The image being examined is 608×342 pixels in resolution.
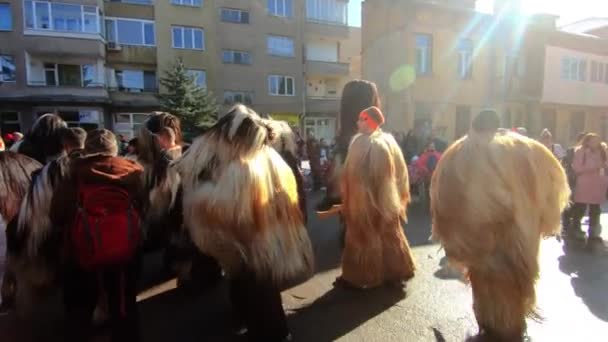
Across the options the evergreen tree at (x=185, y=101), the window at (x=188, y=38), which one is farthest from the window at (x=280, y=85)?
the evergreen tree at (x=185, y=101)

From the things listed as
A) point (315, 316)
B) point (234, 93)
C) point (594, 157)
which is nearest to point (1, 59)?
point (234, 93)

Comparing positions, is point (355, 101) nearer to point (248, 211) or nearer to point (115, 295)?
point (248, 211)

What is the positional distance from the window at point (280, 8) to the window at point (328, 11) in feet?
5.01

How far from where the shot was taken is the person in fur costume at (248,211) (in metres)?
2.57

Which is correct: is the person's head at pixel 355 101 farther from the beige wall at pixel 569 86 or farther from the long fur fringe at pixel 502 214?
the beige wall at pixel 569 86

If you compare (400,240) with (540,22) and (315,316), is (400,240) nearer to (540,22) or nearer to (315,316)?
(315,316)

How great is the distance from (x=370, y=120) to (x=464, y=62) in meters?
14.9

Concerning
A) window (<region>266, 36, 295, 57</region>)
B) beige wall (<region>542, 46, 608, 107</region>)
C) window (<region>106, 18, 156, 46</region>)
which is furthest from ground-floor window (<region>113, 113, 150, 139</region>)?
beige wall (<region>542, 46, 608, 107</region>)

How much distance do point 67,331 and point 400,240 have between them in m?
3.28

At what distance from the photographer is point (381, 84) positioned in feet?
54.4

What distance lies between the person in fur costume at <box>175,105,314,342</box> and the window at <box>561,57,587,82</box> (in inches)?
885

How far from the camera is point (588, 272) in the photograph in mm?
4379

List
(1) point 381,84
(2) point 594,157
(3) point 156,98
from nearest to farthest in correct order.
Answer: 1. (2) point 594,157
2. (1) point 381,84
3. (3) point 156,98

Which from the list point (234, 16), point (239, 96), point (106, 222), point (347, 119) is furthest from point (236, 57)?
point (106, 222)
